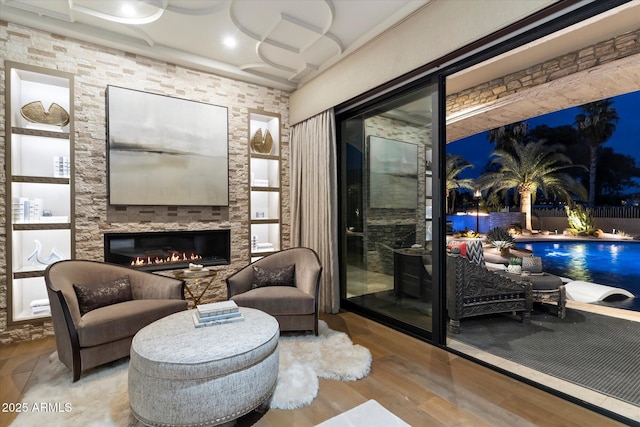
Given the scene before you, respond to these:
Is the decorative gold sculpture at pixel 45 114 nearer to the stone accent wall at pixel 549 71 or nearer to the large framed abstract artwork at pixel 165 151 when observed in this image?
the large framed abstract artwork at pixel 165 151

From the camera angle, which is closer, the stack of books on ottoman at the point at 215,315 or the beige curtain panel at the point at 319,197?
the stack of books on ottoman at the point at 215,315

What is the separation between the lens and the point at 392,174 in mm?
3590

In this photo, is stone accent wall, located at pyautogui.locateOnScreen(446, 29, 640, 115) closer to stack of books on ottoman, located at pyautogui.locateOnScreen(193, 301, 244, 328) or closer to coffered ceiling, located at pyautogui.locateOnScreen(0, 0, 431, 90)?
coffered ceiling, located at pyautogui.locateOnScreen(0, 0, 431, 90)

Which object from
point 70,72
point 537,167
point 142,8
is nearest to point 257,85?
point 142,8

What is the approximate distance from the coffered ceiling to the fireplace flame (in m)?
2.49

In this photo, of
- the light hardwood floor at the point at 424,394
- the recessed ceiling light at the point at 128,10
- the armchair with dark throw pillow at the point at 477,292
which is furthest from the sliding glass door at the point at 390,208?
the recessed ceiling light at the point at 128,10

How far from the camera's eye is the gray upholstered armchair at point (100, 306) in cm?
232

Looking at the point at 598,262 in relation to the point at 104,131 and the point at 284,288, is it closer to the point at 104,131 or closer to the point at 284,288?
the point at 284,288

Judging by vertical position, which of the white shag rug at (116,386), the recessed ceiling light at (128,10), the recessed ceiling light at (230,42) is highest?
the recessed ceiling light at (230,42)

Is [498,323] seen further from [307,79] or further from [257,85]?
[257,85]

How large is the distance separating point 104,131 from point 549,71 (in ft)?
17.8

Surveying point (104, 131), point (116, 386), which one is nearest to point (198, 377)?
point (116, 386)

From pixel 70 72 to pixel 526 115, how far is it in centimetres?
600

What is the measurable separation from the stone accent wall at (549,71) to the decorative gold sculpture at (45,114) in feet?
17.3
